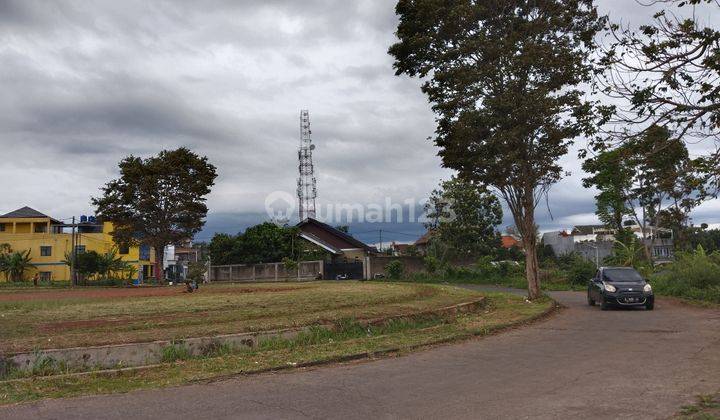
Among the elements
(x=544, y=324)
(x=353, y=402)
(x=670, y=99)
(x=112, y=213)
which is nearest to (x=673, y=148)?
(x=670, y=99)

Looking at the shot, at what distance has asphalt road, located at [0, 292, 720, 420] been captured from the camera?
6711mm

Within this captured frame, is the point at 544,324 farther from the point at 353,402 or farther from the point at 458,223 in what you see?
the point at 458,223

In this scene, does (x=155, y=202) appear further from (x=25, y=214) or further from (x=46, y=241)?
(x=25, y=214)

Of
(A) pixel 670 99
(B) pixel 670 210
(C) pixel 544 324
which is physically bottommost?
(C) pixel 544 324

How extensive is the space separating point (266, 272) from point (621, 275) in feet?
109

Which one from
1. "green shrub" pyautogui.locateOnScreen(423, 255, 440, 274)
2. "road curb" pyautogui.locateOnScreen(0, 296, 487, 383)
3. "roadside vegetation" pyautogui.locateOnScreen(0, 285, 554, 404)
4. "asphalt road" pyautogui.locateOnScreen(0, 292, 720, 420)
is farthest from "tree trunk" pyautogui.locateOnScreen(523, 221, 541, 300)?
"green shrub" pyautogui.locateOnScreen(423, 255, 440, 274)

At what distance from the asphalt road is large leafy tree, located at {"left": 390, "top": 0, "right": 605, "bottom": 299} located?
10.2 meters

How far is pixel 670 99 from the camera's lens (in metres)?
8.98

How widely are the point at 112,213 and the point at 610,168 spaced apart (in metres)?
42.8

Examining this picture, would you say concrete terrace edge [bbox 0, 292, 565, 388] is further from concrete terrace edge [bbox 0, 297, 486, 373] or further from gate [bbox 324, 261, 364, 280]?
gate [bbox 324, 261, 364, 280]

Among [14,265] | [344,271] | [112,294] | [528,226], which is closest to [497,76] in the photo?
[528,226]

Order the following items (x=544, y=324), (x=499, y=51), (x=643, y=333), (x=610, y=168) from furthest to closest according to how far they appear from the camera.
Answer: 1. (x=499, y=51)
2. (x=544, y=324)
3. (x=643, y=333)
4. (x=610, y=168)

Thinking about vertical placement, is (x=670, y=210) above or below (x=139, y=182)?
below

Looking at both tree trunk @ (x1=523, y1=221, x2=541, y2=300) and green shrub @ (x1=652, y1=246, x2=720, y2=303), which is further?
green shrub @ (x1=652, y1=246, x2=720, y2=303)
